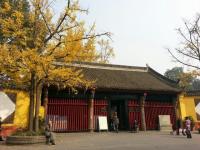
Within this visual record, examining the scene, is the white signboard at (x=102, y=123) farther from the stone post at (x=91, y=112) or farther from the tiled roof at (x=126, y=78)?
the tiled roof at (x=126, y=78)

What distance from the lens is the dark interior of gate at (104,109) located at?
1995 cm

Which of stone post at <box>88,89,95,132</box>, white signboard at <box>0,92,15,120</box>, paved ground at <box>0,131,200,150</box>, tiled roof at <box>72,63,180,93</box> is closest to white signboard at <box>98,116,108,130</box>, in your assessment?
stone post at <box>88,89,95,132</box>

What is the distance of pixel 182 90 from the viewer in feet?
79.5

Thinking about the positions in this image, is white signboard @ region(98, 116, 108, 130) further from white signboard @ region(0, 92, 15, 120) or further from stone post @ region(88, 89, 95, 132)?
white signboard @ region(0, 92, 15, 120)

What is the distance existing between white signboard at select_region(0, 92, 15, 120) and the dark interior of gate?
2641 millimetres

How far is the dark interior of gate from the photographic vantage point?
786 inches

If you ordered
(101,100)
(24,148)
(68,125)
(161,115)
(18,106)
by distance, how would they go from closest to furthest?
(24,148) < (18,106) < (68,125) < (101,100) < (161,115)

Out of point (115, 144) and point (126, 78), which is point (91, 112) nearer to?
point (126, 78)

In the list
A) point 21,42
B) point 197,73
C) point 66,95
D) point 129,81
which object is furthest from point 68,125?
point 197,73

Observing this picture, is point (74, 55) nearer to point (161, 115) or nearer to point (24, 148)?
point (24, 148)

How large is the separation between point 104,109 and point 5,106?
7248 mm

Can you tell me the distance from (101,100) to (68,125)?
314cm

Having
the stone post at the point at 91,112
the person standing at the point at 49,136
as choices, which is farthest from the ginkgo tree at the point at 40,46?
the stone post at the point at 91,112

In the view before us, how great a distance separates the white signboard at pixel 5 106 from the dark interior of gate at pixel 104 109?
264 cm
